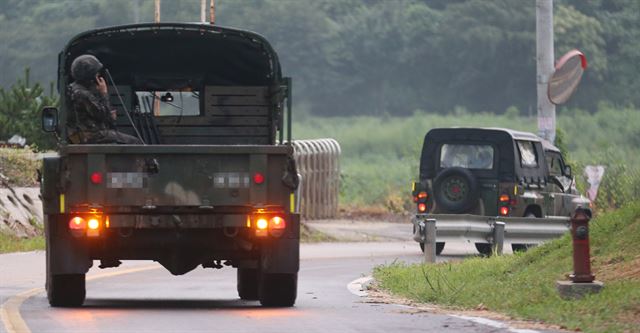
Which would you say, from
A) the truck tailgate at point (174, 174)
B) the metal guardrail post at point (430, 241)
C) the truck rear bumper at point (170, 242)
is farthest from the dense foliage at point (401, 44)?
the truck tailgate at point (174, 174)

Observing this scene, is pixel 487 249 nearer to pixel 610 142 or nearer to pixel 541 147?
pixel 541 147

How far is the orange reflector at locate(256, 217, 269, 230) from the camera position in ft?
56.3

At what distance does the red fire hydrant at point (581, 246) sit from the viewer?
1673 cm

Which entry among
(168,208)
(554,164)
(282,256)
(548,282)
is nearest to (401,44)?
(554,164)

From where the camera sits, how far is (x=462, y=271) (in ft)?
72.9

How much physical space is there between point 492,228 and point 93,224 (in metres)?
13.0

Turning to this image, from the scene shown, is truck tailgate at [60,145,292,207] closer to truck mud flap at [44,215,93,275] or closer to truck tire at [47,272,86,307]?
truck mud flap at [44,215,93,275]

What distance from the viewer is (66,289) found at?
17656 mm

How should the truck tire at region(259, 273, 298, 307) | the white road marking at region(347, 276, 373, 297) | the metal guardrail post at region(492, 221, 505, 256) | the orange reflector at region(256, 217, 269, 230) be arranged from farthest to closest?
1. the metal guardrail post at region(492, 221, 505, 256)
2. the white road marking at region(347, 276, 373, 297)
3. the truck tire at region(259, 273, 298, 307)
4. the orange reflector at region(256, 217, 269, 230)

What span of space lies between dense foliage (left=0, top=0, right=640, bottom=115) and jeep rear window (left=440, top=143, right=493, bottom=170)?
60.6m

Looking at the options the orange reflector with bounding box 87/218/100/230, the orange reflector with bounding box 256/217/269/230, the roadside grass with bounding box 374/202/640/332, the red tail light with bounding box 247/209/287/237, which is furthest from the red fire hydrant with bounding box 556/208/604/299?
the orange reflector with bounding box 87/218/100/230

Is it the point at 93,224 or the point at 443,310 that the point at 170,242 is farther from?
the point at 443,310

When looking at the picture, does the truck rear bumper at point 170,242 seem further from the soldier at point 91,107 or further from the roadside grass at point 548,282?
→ the roadside grass at point 548,282

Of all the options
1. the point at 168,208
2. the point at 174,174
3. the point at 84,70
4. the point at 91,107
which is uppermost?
the point at 84,70
